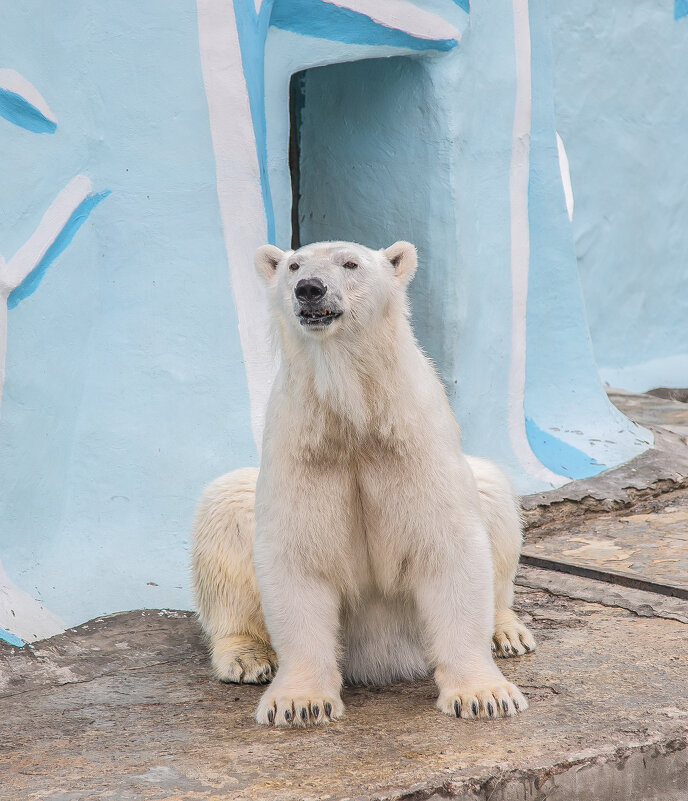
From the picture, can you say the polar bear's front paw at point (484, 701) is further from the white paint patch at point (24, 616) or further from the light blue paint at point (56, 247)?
the light blue paint at point (56, 247)

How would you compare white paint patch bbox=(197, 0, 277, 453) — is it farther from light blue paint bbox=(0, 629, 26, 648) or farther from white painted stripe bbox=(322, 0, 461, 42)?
light blue paint bbox=(0, 629, 26, 648)

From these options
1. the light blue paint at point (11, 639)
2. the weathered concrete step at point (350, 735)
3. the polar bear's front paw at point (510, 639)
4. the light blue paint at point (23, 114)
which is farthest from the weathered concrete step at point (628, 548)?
the light blue paint at point (23, 114)

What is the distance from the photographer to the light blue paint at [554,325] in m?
5.57

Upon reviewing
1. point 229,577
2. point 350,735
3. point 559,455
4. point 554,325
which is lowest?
point 559,455

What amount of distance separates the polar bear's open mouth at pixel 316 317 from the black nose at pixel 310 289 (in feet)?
0.10

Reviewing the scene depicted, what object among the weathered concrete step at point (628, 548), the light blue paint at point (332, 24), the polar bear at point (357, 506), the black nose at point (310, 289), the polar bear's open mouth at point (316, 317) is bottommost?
the weathered concrete step at point (628, 548)

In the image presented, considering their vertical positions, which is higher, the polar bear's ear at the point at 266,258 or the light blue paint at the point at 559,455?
the polar bear's ear at the point at 266,258

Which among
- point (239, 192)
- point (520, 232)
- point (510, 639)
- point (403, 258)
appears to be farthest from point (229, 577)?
point (520, 232)

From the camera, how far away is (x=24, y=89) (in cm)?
372

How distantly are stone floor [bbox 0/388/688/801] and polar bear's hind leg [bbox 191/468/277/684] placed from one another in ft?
0.39

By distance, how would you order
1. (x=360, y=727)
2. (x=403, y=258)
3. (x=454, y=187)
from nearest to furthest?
1. (x=360, y=727)
2. (x=403, y=258)
3. (x=454, y=187)

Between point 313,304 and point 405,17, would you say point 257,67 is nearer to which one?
point 405,17

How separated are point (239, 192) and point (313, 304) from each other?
5.69 ft

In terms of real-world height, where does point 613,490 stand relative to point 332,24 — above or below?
below
